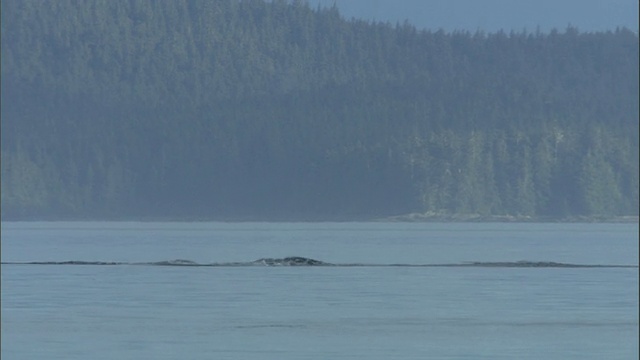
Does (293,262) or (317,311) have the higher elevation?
(293,262)

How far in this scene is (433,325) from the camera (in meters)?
40.9

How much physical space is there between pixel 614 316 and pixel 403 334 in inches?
306

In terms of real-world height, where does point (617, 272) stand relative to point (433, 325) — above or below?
above

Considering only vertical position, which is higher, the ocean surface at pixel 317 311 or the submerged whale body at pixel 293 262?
the submerged whale body at pixel 293 262

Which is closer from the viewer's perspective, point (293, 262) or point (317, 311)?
point (317, 311)

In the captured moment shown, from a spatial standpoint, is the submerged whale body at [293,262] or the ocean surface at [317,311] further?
the submerged whale body at [293,262]

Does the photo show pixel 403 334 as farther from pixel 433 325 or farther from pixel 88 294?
pixel 88 294

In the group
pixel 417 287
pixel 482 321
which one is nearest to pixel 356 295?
pixel 417 287

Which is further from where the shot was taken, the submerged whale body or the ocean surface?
the submerged whale body

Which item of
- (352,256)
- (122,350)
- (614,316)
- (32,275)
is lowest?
(122,350)

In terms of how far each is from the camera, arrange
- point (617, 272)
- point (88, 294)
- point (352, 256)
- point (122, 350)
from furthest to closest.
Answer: point (352, 256) → point (617, 272) → point (88, 294) → point (122, 350)

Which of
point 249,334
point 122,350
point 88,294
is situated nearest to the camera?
point 122,350

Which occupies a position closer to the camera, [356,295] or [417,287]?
[356,295]

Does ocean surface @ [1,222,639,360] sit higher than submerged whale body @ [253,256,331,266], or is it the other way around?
submerged whale body @ [253,256,331,266]
